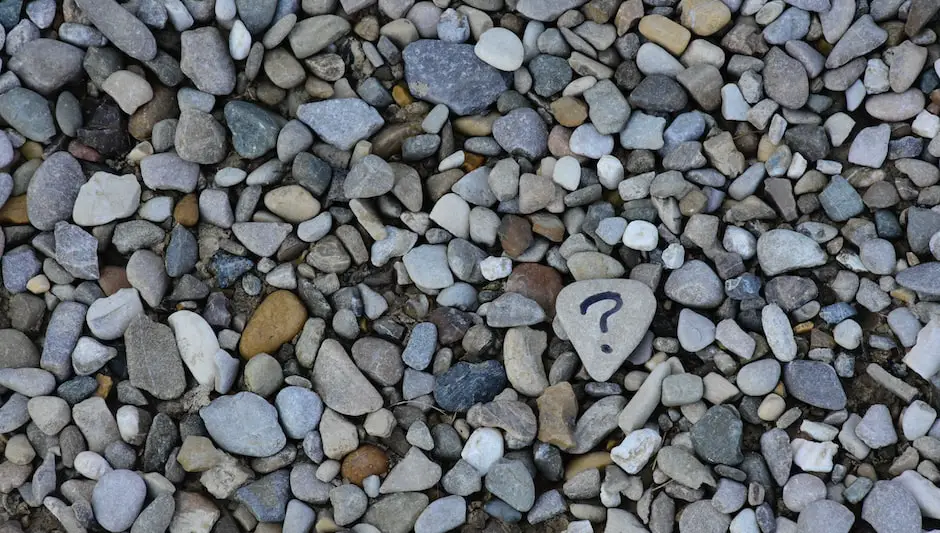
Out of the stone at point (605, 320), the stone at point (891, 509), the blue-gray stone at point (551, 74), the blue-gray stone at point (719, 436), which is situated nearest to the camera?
the stone at point (891, 509)

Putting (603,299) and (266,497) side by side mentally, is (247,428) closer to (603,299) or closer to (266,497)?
(266,497)

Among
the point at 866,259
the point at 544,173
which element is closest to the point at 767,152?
the point at 866,259

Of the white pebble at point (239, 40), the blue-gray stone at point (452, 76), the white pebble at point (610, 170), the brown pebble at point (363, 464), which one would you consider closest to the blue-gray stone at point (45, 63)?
the white pebble at point (239, 40)

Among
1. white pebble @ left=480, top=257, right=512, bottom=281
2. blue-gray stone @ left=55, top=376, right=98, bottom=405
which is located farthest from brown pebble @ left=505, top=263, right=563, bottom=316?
blue-gray stone @ left=55, top=376, right=98, bottom=405

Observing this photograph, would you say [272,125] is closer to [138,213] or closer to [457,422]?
[138,213]

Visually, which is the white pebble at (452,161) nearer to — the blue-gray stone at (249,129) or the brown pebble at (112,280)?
the blue-gray stone at (249,129)

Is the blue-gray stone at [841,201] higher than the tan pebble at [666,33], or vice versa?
the tan pebble at [666,33]

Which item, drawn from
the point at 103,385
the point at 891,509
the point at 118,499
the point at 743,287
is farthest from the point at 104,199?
the point at 891,509
